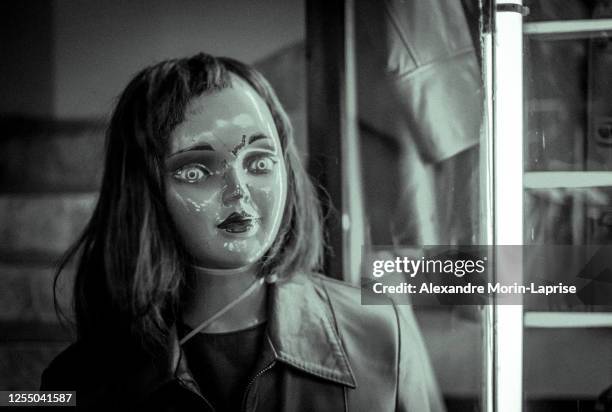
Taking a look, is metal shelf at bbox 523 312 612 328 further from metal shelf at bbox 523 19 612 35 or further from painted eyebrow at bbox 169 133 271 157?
painted eyebrow at bbox 169 133 271 157

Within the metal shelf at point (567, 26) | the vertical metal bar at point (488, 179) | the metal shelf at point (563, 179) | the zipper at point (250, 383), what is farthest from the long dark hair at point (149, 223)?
the metal shelf at point (567, 26)

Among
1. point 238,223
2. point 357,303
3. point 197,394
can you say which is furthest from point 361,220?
point 197,394

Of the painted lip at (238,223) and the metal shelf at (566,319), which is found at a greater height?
the painted lip at (238,223)

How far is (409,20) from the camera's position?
1979 millimetres

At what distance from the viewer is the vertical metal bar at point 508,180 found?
196cm

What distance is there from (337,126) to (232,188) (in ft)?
1.20

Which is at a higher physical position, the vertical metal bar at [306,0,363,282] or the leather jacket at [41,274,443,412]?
the vertical metal bar at [306,0,363,282]

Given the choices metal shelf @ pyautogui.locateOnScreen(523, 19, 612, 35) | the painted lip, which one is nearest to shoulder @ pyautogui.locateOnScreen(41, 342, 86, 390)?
the painted lip

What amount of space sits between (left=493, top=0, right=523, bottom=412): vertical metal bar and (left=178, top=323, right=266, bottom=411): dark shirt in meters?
0.73

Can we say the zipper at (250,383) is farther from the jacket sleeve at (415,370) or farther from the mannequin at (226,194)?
the jacket sleeve at (415,370)

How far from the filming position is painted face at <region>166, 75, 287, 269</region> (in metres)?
1.91

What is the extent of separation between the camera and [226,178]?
1.91 meters

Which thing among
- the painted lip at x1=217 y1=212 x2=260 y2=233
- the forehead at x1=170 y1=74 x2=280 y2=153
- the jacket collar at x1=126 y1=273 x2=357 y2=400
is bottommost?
the jacket collar at x1=126 y1=273 x2=357 y2=400

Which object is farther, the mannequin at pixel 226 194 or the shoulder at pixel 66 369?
the shoulder at pixel 66 369
